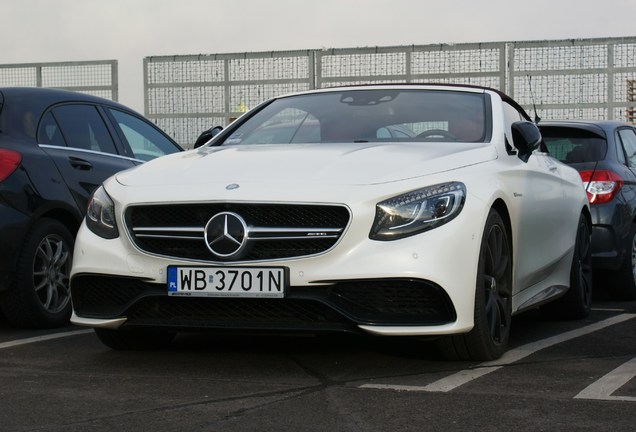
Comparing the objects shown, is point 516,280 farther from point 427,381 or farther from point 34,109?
point 34,109

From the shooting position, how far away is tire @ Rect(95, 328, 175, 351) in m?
6.00

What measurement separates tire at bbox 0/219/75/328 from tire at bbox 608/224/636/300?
172 inches

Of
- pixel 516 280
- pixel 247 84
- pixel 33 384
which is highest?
pixel 247 84

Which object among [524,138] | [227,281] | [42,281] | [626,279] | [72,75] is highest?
[72,75]

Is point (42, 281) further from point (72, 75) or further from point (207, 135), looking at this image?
point (72, 75)

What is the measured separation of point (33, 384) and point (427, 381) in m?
1.70

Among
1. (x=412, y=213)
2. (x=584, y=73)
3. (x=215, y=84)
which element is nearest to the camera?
(x=412, y=213)

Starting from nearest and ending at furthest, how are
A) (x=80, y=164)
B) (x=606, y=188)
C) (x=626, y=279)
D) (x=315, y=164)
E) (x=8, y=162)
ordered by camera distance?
(x=315, y=164) → (x=8, y=162) → (x=80, y=164) → (x=606, y=188) → (x=626, y=279)

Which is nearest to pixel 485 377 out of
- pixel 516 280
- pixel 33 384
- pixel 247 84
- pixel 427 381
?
pixel 427 381

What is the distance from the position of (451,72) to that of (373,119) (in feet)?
77.7

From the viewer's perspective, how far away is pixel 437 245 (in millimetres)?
5105

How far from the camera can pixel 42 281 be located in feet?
23.6

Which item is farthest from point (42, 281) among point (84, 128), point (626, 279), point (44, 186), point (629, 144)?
point (629, 144)

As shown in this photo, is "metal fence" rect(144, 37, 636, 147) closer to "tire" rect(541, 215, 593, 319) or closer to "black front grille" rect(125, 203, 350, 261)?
"tire" rect(541, 215, 593, 319)
